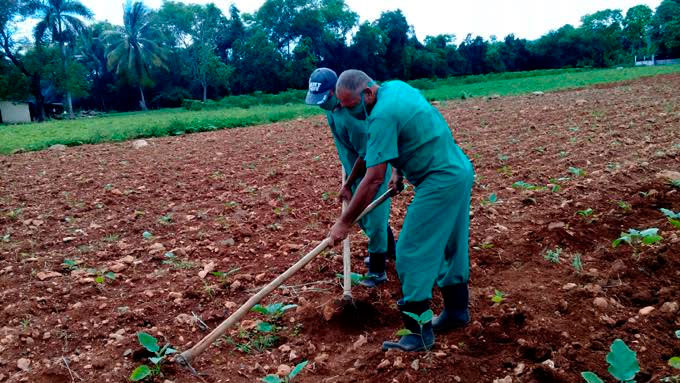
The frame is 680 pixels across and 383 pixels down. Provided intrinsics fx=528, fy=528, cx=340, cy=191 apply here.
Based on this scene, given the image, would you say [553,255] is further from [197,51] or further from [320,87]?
[197,51]

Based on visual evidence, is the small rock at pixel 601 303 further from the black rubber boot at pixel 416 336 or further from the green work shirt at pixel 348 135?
the green work shirt at pixel 348 135

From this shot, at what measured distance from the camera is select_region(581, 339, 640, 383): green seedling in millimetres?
1991

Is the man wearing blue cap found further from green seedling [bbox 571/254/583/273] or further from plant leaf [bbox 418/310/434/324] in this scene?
green seedling [bbox 571/254/583/273]

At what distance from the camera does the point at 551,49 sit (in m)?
52.9

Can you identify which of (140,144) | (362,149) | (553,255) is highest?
(362,149)

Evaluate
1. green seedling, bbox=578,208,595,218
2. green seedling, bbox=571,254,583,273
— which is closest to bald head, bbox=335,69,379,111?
green seedling, bbox=571,254,583,273

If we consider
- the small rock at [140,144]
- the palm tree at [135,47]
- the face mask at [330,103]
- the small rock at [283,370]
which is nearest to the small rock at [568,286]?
the small rock at [283,370]

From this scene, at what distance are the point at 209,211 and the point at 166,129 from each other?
9.05 metres

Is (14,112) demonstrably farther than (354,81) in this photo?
Yes

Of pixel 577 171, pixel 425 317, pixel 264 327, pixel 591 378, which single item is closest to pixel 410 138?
pixel 425 317

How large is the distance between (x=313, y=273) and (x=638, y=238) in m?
2.31

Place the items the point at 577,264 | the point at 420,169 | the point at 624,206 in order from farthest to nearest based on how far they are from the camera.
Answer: the point at 624,206, the point at 577,264, the point at 420,169

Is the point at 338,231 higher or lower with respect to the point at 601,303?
higher

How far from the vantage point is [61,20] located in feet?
120
